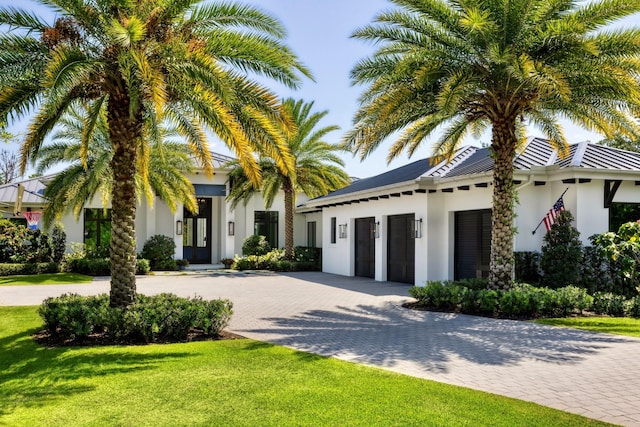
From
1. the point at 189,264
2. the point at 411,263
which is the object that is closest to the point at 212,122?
the point at 411,263

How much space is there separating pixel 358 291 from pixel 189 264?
52.4 feet

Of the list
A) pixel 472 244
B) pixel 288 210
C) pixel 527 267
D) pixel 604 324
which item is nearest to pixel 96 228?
pixel 288 210

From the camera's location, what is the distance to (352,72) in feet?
44.5

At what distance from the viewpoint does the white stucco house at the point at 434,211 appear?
49.4 ft

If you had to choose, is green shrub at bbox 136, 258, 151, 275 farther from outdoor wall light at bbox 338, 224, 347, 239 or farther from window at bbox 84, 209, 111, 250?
outdoor wall light at bbox 338, 224, 347, 239

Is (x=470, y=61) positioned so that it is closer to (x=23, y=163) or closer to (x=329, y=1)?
(x=329, y=1)

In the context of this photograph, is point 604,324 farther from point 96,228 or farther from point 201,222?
point 96,228

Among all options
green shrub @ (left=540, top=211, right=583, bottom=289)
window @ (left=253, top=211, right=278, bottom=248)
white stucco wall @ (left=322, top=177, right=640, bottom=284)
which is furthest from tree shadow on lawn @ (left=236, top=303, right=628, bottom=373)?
window @ (left=253, top=211, right=278, bottom=248)

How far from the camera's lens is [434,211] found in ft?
59.8

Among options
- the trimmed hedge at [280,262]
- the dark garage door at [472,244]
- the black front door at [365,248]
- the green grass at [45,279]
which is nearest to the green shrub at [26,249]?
the green grass at [45,279]

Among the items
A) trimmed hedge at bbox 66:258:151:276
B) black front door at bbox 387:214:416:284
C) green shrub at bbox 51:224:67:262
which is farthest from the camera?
green shrub at bbox 51:224:67:262

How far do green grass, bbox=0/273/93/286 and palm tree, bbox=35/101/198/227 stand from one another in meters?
2.20

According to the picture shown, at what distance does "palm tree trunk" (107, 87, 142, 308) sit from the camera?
33.1ft

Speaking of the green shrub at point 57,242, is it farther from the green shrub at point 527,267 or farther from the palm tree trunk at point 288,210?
the green shrub at point 527,267
